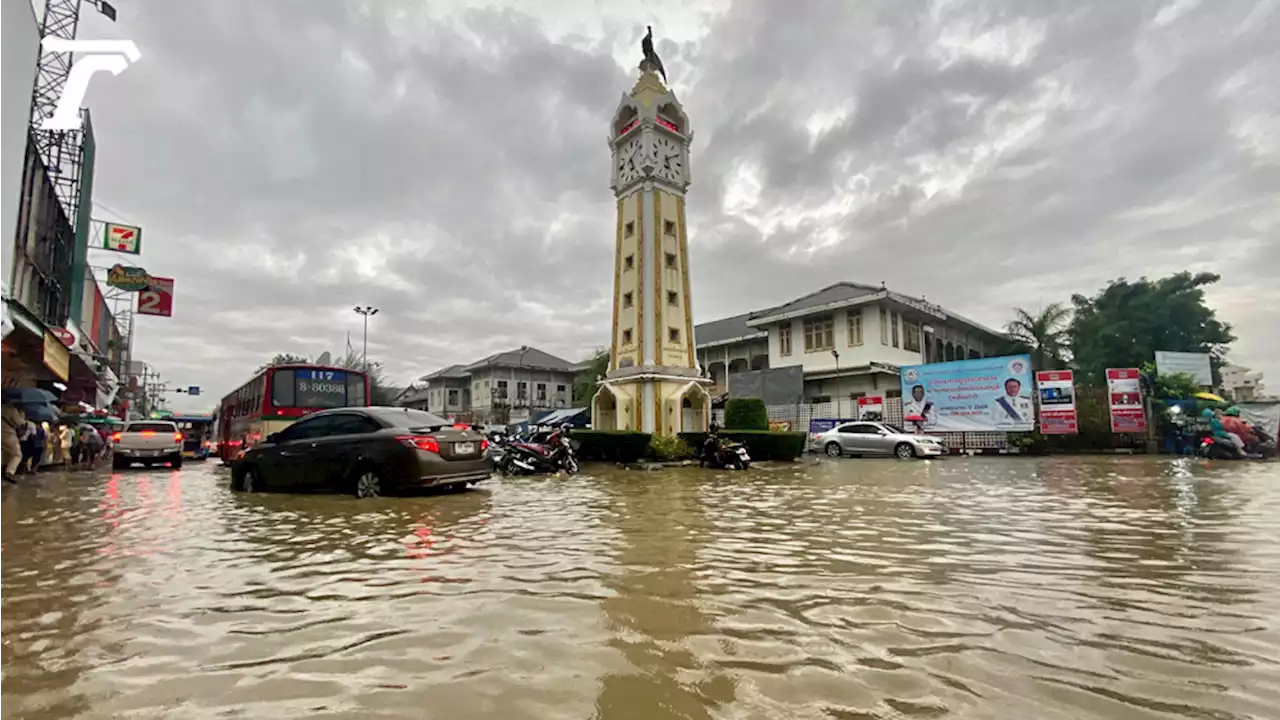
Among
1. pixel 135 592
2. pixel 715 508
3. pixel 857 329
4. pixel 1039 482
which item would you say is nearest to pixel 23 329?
pixel 135 592

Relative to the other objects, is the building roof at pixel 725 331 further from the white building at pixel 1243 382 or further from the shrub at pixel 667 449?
the white building at pixel 1243 382

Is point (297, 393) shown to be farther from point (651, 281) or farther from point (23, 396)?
point (651, 281)

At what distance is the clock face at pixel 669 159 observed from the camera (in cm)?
2802

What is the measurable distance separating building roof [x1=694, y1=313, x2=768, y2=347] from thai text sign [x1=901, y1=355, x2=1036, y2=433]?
436 inches

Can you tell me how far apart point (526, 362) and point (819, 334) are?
27.3 m

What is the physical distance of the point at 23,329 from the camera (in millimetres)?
11578

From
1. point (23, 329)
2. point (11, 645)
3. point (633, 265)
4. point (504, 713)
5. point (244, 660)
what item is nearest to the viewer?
point (504, 713)

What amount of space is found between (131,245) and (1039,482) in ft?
121

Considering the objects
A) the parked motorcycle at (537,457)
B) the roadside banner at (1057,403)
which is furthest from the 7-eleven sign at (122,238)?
the roadside banner at (1057,403)

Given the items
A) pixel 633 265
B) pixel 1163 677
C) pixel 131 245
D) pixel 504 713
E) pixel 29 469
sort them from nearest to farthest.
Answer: pixel 504 713, pixel 1163 677, pixel 29 469, pixel 633 265, pixel 131 245

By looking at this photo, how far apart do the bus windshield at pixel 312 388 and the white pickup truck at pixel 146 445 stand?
7135 mm

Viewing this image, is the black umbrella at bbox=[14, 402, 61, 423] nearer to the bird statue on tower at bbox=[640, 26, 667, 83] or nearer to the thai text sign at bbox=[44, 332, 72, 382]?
the thai text sign at bbox=[44, 332, 72, 382]

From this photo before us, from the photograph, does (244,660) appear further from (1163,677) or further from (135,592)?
(1163,677)

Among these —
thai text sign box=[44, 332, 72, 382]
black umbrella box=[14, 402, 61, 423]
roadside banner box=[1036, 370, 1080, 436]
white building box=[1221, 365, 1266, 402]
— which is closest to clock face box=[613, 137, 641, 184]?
roadside banner box=[1036, 370, 1080, 436]
